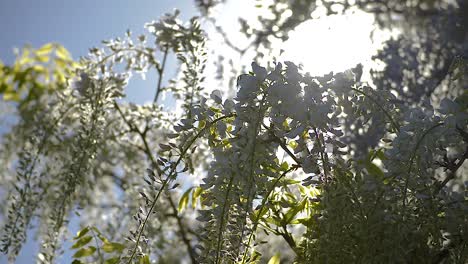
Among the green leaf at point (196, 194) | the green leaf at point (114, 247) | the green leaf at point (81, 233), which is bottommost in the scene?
the green leaf at point (114, 247)

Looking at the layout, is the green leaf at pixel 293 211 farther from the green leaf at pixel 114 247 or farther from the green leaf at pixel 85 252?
the green leaf at pixel 85 252

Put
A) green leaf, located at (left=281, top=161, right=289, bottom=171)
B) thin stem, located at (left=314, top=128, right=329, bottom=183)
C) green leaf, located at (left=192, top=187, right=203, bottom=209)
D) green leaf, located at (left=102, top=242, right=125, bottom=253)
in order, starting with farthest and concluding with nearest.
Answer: green leaf, located at (left=192, top=187, right=203, bottom=209), green leaf, located at (left=102, top=242, right=125, bottom=253), green leaf, located at (left=281, top=161, right=289, bottom=171), thin stem, located at (left=314, top=128, right=329, bottom=183)

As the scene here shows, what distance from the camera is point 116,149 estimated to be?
171 inches

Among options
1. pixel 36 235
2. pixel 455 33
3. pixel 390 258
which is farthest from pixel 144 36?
pixel 390 258

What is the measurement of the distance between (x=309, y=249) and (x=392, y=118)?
44cm

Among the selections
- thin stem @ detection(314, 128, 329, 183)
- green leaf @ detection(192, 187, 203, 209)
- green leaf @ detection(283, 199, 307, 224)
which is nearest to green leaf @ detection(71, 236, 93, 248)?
green leaf @ detection(192, 187, 203, 209)

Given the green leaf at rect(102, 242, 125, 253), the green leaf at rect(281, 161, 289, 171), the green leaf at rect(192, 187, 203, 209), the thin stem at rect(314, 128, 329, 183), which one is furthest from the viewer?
the green leaf at rect(192, 187, 203, 209)

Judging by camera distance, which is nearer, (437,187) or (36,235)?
(437,187)

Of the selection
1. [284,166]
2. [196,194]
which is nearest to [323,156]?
[284,166]

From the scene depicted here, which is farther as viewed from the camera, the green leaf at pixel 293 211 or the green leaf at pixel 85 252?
the green leaf at pixel 85 252

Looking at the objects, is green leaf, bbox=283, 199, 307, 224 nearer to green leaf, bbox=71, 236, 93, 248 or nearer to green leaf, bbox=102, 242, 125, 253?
green leaf, bbox=102, 242, 125, 253

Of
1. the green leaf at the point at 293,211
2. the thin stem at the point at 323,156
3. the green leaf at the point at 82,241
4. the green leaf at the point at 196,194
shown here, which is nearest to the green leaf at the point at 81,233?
the green leaf at the point at 82,241

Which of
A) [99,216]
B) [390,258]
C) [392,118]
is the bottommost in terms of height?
[390,258]

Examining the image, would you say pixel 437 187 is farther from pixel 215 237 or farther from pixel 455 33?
pixel 455 33
